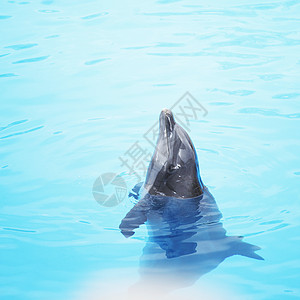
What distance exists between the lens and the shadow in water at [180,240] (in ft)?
14.4

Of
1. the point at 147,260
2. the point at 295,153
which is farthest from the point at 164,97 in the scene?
the point at 147,260

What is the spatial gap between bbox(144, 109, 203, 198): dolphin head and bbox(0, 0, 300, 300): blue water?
49 cm

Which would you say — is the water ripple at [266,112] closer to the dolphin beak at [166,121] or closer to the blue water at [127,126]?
the blue water at [127,126]

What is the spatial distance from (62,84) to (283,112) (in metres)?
3.68

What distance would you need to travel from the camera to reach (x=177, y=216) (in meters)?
4.72

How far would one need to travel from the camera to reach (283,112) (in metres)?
7.61

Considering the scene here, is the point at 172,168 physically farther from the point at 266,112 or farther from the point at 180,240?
the point at 266,112

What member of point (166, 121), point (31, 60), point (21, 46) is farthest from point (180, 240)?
point (21, 46)

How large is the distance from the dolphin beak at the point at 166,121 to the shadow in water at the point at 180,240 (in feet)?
2.05

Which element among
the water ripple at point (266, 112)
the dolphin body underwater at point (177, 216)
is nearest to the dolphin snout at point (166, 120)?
the dolphin body underwater at point (177, 216)

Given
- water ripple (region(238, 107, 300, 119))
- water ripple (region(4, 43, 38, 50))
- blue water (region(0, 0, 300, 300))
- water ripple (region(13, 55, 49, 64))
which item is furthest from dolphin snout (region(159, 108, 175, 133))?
water ripple (region(4, 43, 38, 50))

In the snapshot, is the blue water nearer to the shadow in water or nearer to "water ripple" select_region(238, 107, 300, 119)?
"water ripple" select_region(238, 107, 300, 119)

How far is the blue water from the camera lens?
458 cm

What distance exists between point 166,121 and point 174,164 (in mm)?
401
